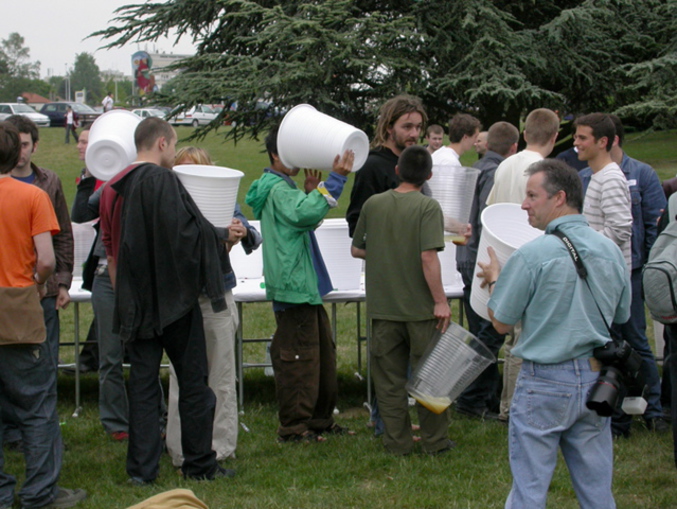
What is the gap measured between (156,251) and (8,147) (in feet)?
2.83

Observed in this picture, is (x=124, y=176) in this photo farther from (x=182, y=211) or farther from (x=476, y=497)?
(x=476, y=497)

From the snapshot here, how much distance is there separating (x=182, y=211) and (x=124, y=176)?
0.35m

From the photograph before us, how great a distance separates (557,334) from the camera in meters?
3.12

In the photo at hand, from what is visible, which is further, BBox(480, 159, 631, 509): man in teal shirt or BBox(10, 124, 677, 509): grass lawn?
BBox(10, 124, 677, 509): grass lawn

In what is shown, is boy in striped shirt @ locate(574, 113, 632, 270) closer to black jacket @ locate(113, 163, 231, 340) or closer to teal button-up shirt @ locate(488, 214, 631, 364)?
teal button-up shirt @ locate(488, 214, 631, 364)

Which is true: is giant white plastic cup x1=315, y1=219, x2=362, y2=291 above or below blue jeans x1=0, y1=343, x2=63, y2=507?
above

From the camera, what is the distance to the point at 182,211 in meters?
4.17

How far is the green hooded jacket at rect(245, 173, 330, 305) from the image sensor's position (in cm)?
497

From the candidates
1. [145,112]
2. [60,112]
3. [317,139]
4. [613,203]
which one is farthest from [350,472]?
[60,112]

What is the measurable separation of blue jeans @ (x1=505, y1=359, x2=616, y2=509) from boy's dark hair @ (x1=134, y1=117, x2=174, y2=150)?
2.24m

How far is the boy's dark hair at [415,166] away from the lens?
15.4ft

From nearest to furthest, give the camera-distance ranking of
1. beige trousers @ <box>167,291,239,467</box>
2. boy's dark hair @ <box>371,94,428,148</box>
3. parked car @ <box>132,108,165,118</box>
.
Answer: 1. beige trousers @ <box>167,291,239,467</box>
2. boy's dark hair @ <box>371,94,428,148</box>
3. parked car @ <box>132,108,165,118</box>

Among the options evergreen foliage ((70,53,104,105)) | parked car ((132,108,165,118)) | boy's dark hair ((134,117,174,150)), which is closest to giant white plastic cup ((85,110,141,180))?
boy's dark hair ((134,117,174,150))

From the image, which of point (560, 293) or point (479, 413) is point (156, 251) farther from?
point (479, 413)
